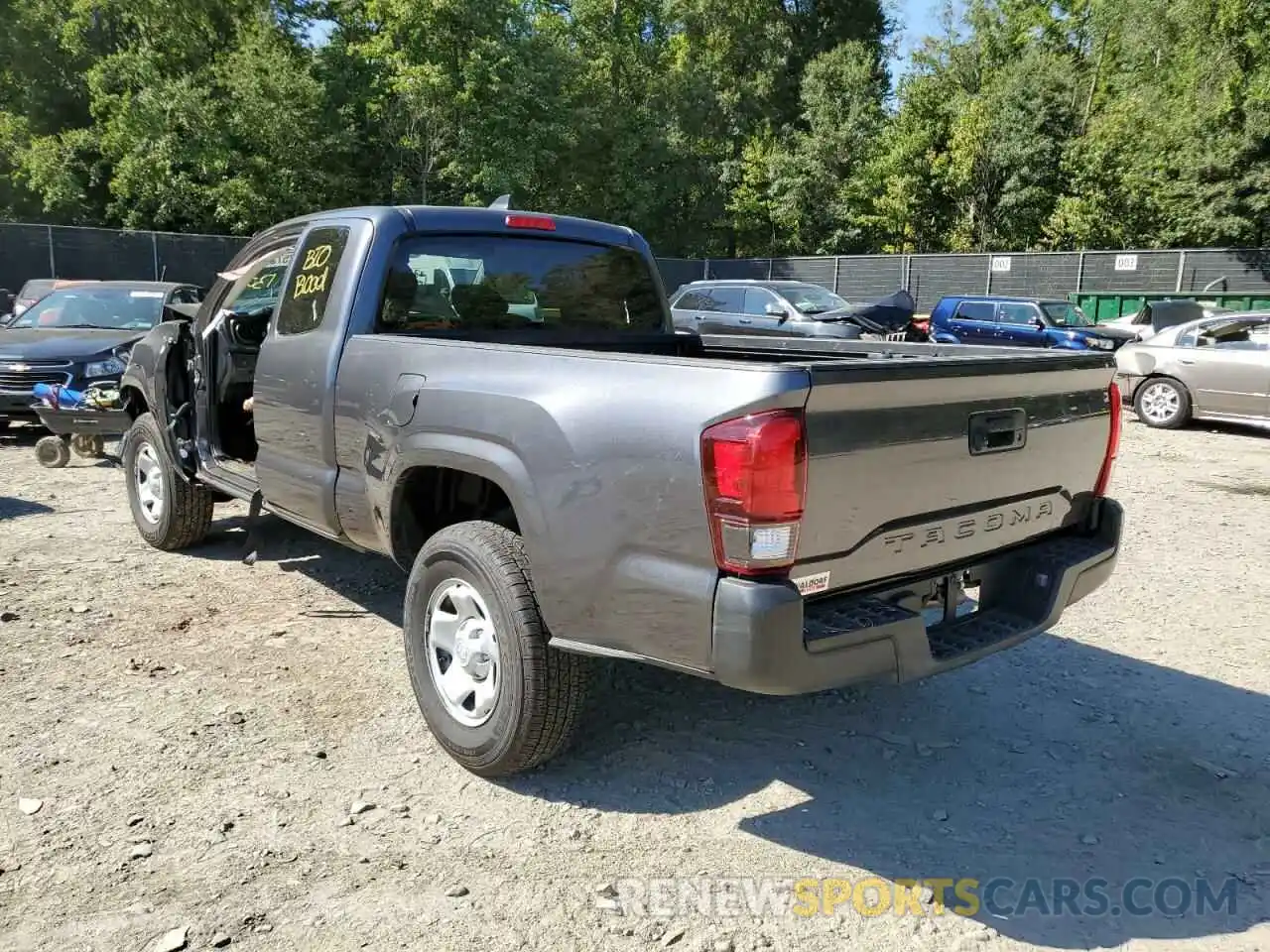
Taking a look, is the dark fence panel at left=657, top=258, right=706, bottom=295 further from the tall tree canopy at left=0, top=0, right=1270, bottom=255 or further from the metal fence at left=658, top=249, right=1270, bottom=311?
the tall tree canopy at left=0, top=0, right=1270, bottom=255

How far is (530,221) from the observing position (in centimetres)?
454

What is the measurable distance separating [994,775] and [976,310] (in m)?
19.6

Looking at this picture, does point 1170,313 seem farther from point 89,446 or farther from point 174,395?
point 174,395

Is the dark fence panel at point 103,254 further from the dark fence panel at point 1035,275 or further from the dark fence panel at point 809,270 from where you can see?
the dark fence panel at point 1035,275

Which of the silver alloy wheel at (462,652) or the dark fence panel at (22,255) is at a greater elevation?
the dark fence panel at (22,255)

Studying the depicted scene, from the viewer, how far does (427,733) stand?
12.4 ft

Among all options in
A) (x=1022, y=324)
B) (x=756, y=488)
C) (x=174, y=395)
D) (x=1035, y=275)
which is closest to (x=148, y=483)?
(x=174, y=395)

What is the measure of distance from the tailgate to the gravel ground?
3.03ft

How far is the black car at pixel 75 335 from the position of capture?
30.7 feet

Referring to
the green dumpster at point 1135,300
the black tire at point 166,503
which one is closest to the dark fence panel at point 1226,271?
the green dumpster at point 1135,300

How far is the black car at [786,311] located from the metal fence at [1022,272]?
11.0 metres

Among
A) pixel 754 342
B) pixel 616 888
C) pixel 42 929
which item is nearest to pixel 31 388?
pixel 754 342

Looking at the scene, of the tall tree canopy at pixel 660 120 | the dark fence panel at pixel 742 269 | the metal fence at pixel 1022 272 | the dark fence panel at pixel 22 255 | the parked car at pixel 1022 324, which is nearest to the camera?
the parked car at pixel 1022 324

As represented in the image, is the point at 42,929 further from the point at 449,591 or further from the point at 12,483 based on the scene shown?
the point at 12,483
